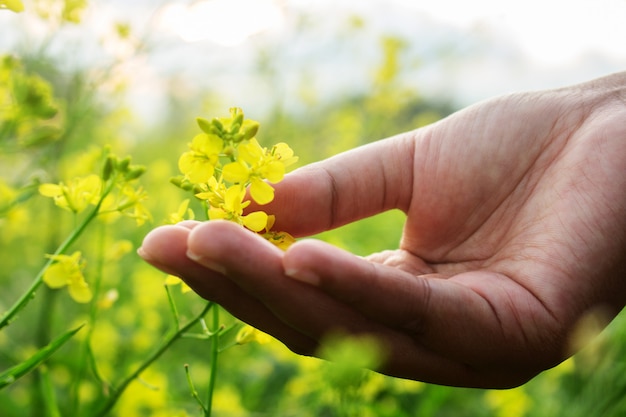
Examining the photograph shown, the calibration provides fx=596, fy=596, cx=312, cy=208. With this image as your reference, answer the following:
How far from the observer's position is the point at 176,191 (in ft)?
13.3

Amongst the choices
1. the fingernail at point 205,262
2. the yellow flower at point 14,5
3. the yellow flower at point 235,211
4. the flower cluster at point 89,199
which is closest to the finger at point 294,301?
the fingernail at point 205,262

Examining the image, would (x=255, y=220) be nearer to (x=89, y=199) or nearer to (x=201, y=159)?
(x=201, y=159)

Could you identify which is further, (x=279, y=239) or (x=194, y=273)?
(x=279, y=239)

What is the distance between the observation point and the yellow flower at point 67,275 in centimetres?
86

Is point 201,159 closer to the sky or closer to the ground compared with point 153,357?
closer to the sky

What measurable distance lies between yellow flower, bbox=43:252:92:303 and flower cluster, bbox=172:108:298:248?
196mm

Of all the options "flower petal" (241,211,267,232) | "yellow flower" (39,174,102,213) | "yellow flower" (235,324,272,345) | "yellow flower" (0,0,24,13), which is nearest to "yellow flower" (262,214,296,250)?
"flower petal" (241,211,267,232)

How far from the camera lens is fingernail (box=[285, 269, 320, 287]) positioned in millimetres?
734

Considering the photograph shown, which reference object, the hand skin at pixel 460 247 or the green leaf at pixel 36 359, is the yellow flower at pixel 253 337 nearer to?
the hand skin at pixel 460 247

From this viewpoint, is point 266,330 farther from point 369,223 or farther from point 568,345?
point 369,223

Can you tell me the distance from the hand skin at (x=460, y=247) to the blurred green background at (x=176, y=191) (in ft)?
0.35

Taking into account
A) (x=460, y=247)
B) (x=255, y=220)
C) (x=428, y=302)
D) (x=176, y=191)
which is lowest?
(x=176, y=191)

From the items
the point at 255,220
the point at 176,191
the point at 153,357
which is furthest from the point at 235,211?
the point at 176,191

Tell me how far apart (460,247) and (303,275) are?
25.7 inches
